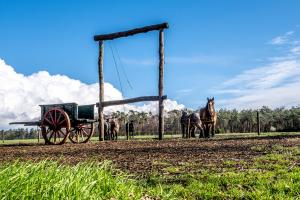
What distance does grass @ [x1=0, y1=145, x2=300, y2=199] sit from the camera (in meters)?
5.02

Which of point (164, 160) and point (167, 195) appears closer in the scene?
point (167, 195)

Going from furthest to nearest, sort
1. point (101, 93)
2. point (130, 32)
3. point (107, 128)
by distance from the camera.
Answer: point (107, 128)
point (101, 93)
point (130, 32)

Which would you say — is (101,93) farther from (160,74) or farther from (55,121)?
(55,121)

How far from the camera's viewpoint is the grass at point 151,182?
5016 millimetres

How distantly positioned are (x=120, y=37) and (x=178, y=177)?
16700mm

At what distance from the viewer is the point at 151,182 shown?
7867 millimetres

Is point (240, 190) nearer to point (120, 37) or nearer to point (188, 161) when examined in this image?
point (188, 161)

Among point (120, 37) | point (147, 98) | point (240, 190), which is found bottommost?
point (240, 190)

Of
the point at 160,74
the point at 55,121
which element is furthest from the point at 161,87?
the point at 55,121

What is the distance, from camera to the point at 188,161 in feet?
34.6

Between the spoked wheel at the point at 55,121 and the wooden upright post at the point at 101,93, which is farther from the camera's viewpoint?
the wooden upright post at the point at 101,93

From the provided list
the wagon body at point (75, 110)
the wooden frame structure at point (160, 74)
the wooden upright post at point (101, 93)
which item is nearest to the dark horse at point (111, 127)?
the wooden upright post at point (101, 93)

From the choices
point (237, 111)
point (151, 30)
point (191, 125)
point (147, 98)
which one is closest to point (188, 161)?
point (147, 98)

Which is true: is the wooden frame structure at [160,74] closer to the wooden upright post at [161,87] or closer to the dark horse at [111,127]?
the wooden upright post at [161,87]
